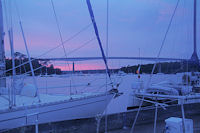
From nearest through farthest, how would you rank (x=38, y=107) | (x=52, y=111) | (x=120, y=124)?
1. (x=38, y=107)
2. (x=52, y=111)
3. (x=120, y=124)

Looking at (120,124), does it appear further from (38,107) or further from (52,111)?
(38,107)

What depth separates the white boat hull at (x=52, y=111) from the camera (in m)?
4.62

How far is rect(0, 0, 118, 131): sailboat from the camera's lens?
182 inches

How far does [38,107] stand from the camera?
4.97 m

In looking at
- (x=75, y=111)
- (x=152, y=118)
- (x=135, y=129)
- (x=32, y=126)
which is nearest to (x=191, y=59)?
(x=152, y=118)

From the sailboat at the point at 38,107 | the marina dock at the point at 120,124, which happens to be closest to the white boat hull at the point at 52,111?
the sailboat at the point at 38,107

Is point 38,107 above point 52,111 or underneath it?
above

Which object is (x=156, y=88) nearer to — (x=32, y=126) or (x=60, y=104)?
(x=60, y=104)

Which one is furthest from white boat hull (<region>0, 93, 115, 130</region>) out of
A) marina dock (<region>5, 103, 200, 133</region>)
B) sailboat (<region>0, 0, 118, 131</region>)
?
marina dock (<region>5, 103, 200, 133</region>)

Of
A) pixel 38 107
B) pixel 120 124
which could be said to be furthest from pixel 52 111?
pixel 120 124

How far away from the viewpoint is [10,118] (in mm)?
4621

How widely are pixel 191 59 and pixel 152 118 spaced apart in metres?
5.45

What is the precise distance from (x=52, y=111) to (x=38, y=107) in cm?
46

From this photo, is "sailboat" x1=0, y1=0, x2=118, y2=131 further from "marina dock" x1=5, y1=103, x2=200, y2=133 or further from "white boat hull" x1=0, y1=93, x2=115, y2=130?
"marina dock" x1=5, y1=103, x2=200, y2=133
